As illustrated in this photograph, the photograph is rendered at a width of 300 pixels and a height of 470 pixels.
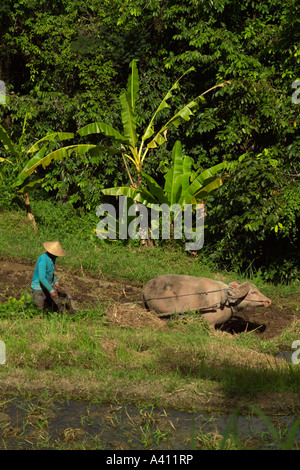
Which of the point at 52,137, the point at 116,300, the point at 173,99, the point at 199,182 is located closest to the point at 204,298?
the point at 116,300

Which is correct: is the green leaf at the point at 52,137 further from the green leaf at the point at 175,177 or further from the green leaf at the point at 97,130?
the green leaf at the point at 175,177

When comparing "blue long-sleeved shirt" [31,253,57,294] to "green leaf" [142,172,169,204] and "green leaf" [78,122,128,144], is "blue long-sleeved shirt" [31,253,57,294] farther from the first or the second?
"green leaf" [78,122,128,144]

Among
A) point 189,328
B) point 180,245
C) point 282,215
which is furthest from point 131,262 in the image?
point 189,328

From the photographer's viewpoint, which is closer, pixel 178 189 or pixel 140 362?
pixel 140 362

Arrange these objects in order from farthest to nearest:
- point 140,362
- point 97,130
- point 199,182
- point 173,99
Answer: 1. point 173,99
2. point 199,182
3. point 97,130
4. point 140,362

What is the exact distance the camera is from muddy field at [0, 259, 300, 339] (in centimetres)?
722

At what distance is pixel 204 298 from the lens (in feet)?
23.7

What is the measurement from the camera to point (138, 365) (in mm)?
5652

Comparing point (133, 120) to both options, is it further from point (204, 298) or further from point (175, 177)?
point (204, 298)

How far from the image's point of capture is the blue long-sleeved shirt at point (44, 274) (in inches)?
279

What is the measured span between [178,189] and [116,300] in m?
3.24

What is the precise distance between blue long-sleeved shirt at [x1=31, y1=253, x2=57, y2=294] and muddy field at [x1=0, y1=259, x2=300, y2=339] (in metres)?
0.44
